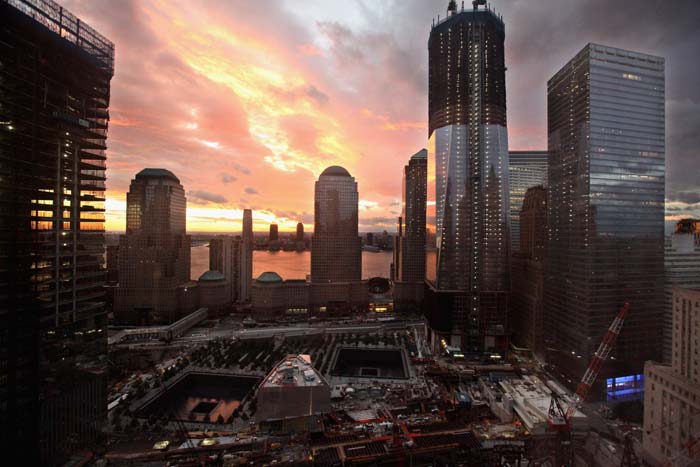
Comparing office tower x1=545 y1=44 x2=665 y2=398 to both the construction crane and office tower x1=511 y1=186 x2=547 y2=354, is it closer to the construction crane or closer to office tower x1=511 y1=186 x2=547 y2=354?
the construction crane

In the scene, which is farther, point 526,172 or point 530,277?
point 526,172

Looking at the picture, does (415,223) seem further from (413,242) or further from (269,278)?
(269,278)

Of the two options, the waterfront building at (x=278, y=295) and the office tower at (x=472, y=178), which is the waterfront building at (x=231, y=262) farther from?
the office tower at (x=472, y=178)

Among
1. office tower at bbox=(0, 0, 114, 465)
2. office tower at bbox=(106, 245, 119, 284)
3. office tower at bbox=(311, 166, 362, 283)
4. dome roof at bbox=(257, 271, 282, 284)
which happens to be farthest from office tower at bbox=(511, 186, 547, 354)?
office tower at bbox=(106, 245, 119, 284)

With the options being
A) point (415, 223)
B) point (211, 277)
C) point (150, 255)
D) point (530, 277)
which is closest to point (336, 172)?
point (415, 223)

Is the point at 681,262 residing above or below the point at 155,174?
below

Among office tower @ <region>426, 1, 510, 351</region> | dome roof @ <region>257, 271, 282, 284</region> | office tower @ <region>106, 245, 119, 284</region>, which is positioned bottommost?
dome roof @ <region>257, 271, 282, 284</region>

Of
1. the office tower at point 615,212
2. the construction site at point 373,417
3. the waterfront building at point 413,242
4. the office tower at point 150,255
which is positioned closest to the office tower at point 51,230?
the construction site at point 373,417
